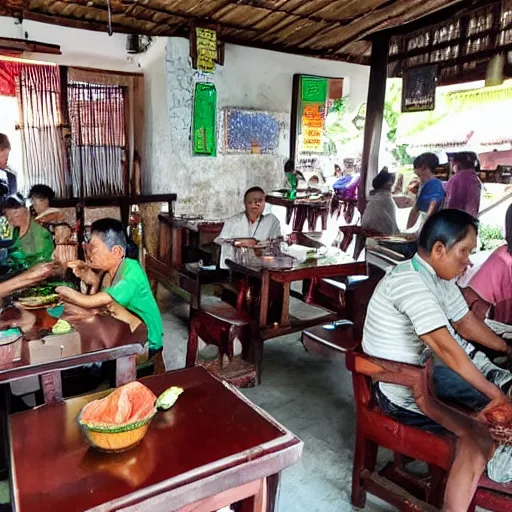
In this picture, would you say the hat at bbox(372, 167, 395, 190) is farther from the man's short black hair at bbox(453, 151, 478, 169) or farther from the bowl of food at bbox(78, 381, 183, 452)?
the bowl of food at bbox(78, 381, 183, 452)

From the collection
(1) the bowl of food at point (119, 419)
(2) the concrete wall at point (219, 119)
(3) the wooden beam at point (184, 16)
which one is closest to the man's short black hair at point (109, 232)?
(1) the bowl of food at point (119, 419)

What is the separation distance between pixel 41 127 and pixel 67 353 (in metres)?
5.65

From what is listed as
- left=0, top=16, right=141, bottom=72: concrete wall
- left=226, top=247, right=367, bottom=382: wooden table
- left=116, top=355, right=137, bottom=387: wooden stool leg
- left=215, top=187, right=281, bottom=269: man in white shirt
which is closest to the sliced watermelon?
left=116, top=355, right=137, bottom=387: wooden stool leg

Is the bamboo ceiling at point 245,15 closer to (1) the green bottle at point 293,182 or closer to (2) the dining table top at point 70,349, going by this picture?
(1) the green bottle at point 293,182

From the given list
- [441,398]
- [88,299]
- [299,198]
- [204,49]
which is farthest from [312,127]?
[441,398]

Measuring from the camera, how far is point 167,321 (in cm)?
539

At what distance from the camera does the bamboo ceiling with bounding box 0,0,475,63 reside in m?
5.75

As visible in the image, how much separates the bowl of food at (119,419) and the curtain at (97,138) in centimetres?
603

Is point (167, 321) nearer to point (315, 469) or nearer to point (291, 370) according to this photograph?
point (291, 370)

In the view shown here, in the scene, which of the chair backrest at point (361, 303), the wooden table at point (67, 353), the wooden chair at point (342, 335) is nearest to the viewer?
the wooden table at point (67, 353)

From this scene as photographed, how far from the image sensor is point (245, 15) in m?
6.34

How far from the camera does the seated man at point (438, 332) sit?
6.43ft

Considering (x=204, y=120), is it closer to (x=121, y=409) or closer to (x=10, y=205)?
(x=10, y=205)

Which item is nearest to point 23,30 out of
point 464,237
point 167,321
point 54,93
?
point 54,93
